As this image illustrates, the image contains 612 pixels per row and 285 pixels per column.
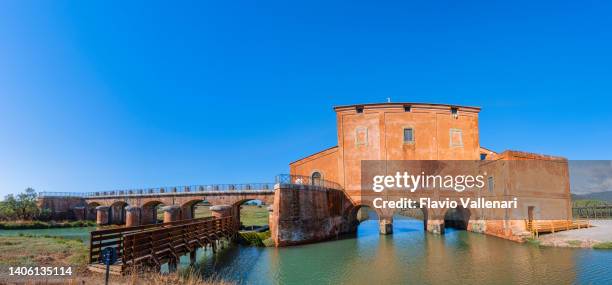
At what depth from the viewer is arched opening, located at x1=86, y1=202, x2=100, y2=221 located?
49.9 meters

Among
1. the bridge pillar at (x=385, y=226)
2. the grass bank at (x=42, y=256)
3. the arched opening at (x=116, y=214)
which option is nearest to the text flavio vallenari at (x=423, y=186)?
the bridge pillar at (x=385, y=226)

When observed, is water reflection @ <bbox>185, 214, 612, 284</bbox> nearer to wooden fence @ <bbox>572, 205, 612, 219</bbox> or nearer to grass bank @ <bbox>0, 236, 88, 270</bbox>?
grass bank @ <bbox>0, 236, 88, 270</bbox>

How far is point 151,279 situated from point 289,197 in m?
14.8

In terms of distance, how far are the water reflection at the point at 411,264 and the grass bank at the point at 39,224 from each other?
107ft

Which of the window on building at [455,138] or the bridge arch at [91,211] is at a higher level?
the window on building at [455,138]

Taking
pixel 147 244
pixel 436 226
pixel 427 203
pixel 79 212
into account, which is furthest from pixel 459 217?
pixel 79 212

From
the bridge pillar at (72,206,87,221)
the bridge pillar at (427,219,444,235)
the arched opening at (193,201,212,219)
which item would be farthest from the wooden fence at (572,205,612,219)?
the bridge pillar at (72,206,87,221)

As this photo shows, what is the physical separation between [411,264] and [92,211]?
4713cm

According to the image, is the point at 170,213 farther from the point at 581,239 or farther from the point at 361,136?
the point at 581,239

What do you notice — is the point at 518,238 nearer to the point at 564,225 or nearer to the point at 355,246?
the point at 564,225

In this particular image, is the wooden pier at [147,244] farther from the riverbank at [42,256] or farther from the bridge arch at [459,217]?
the bridge arch at [459,217]

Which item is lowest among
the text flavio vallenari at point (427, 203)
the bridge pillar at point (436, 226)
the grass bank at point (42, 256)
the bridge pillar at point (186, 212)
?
the bridge pillar at point (436, 226)

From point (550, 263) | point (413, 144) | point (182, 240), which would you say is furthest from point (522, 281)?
point (413, 144)

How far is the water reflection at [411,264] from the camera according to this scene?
14.2 m
